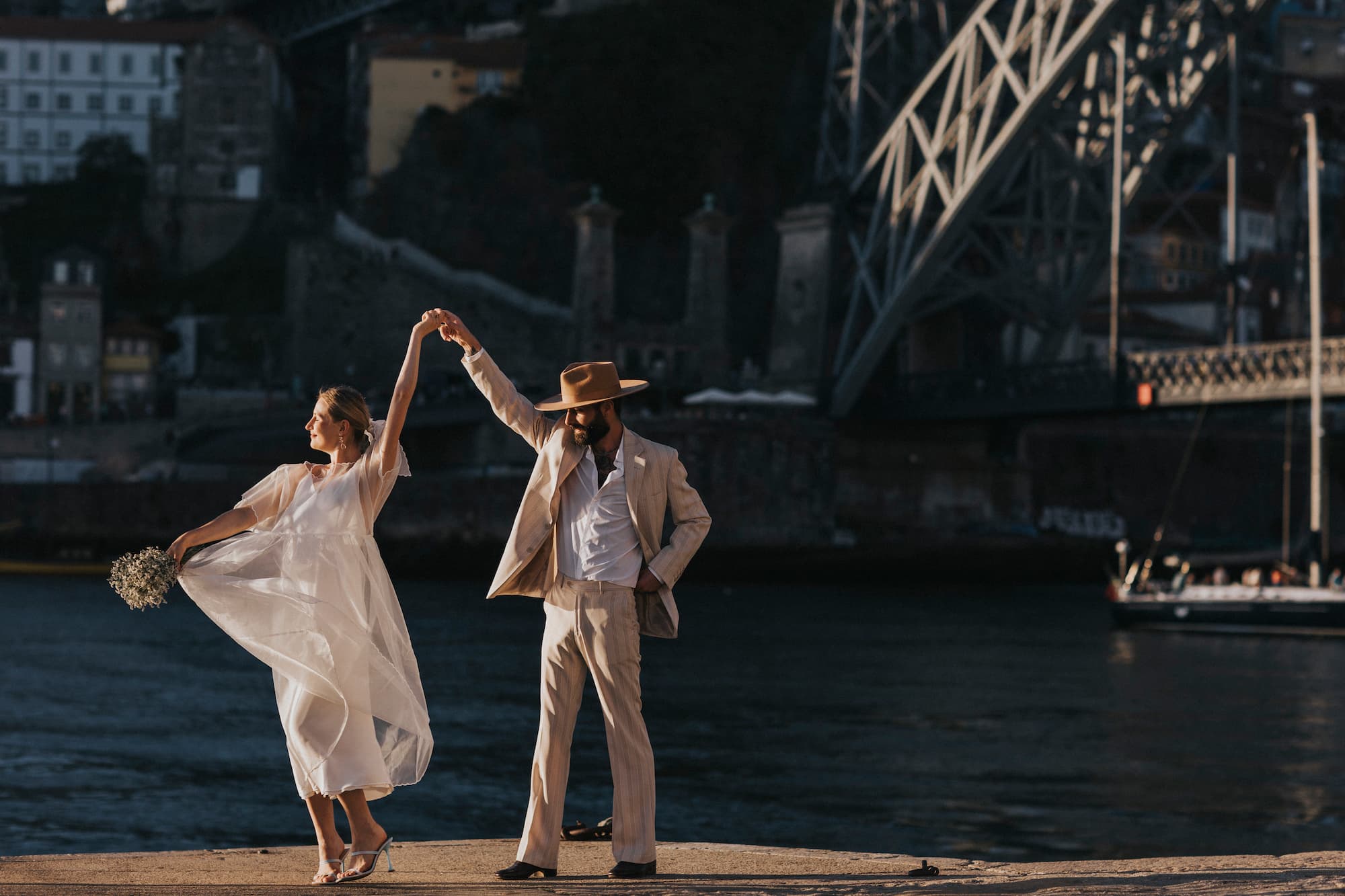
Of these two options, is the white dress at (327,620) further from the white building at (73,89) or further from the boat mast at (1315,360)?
the white building at (73,89)

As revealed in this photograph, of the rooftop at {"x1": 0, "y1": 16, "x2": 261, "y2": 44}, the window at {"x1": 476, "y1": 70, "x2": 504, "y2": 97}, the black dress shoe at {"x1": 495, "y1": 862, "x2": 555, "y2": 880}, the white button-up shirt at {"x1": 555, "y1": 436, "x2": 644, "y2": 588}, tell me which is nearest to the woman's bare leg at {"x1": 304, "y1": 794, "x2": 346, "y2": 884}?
the black dress shoe at {"x1": 495, "y1": 862, "x2": 555, "y2": 880}

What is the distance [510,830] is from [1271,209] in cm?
7713

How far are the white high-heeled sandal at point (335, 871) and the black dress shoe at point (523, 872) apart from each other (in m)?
0.53

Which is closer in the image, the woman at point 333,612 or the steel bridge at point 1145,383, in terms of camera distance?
the woman at point 333,612

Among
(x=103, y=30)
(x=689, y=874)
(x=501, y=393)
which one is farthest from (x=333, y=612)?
(x=103, y=30)

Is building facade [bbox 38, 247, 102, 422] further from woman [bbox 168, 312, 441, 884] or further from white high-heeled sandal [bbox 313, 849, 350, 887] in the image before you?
white high-heeled sandal [bbox 313, 849, 350, 887]

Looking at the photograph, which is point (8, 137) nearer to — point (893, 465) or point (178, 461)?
point (178, 461)

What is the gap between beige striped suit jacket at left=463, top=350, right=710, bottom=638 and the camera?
306 inches

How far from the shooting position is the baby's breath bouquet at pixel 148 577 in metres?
7.75

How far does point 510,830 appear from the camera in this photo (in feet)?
50.9

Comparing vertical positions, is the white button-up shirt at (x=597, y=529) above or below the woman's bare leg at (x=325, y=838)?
above

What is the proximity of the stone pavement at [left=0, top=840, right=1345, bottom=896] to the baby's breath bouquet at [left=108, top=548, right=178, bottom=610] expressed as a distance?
0.96m

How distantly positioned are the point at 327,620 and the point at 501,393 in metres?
1.02

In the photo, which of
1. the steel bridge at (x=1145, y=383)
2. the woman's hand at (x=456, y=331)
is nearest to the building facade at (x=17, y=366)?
the steel bridge at (x=1145, y=383)
